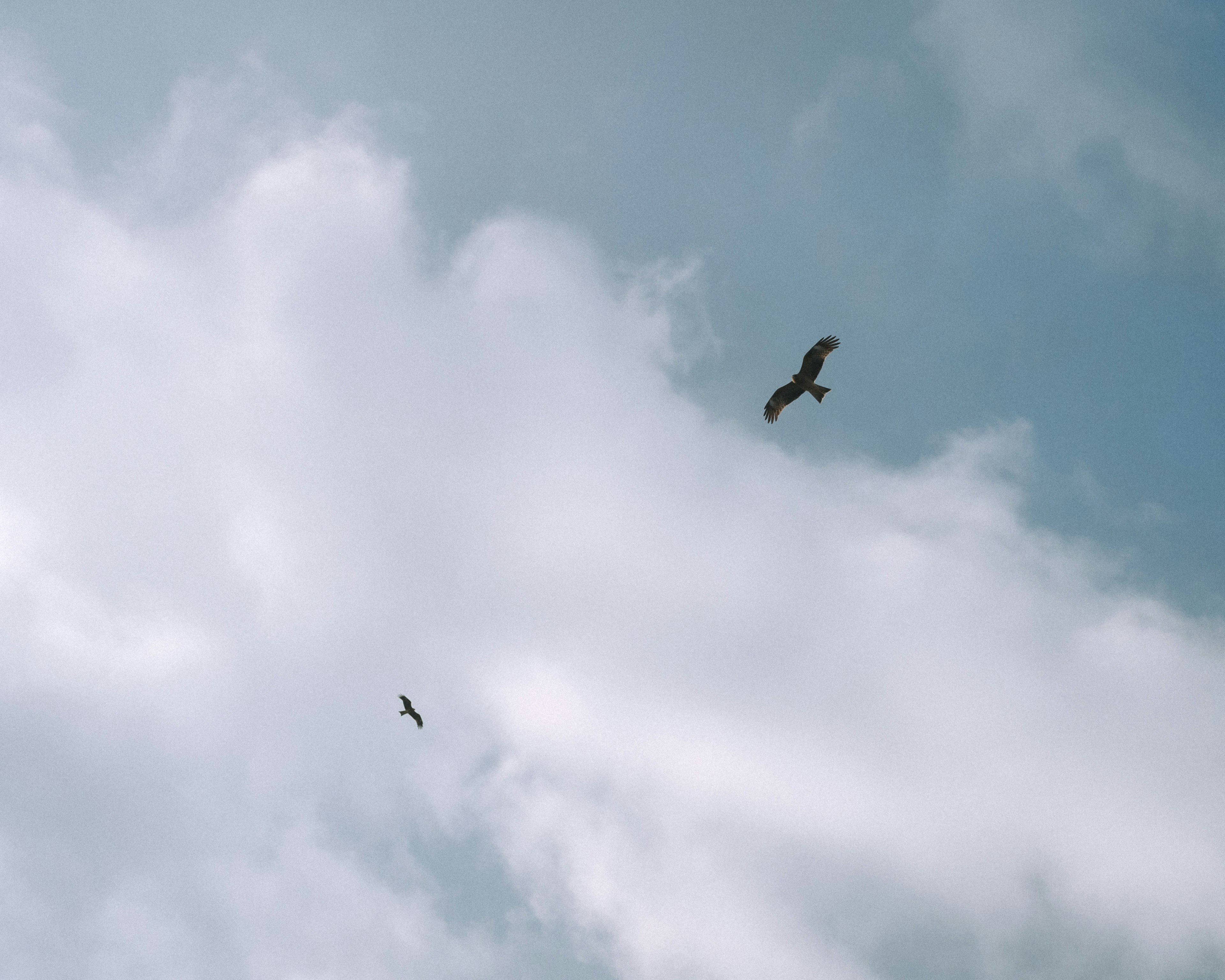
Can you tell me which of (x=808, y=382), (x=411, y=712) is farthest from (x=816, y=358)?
(x=411, y=712)

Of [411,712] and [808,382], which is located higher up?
[808,382]

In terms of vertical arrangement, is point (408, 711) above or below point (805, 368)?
below

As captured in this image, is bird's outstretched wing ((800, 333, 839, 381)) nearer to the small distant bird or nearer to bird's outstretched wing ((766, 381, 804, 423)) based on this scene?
bird's outstretched wing ((766, 381, 804, 423))

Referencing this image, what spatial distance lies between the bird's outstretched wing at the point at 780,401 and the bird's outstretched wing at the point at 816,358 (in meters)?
1.32

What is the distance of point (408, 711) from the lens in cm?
3206

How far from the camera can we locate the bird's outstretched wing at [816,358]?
32.7 meters

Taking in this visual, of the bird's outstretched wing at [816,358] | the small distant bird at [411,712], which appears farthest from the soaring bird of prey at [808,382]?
the small distant bird at [411,712]

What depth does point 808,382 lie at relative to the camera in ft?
110

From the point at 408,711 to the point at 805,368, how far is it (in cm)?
2970

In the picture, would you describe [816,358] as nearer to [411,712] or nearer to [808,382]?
[808,382]

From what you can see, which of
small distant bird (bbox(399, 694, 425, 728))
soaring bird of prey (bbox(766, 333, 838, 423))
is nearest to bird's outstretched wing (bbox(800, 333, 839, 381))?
soaring bird of prey (bbox(766, 333, 838, 423))

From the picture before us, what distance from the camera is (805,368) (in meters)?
33.3

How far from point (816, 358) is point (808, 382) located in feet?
4.65

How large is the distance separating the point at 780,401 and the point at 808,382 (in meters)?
2.26
